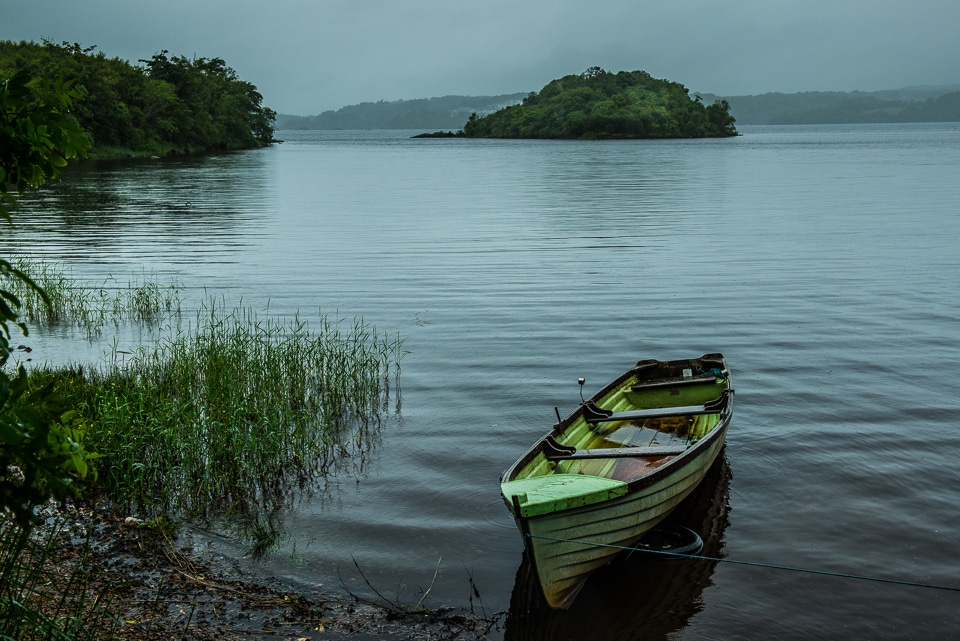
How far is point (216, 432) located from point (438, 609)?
12.5 ft

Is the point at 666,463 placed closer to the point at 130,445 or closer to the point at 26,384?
the point at 130,445

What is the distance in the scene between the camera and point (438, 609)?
756 centimetres

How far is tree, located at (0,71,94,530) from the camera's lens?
10.2 feet

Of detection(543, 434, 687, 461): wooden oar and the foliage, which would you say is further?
the foliage

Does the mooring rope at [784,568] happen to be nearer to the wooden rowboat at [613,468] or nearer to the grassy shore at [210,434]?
the wooden rowboat at [613,468]

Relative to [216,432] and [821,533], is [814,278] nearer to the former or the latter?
[821,533]

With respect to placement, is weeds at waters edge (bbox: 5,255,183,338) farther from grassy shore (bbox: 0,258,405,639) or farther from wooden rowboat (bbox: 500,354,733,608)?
wooden rowboat (bbox: 500,354,733,608)

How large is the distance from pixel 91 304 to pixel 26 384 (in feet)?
56.1

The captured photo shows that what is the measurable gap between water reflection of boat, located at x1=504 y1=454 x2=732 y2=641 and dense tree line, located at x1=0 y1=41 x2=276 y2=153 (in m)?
72.6

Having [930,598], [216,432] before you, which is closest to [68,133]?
[216,432]

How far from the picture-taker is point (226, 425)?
10.5m

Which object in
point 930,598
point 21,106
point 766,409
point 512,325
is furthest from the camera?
point 512,325

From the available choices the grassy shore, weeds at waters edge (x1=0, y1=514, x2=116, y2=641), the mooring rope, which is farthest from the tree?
the mooring rope

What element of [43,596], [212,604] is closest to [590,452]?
[212,604]
